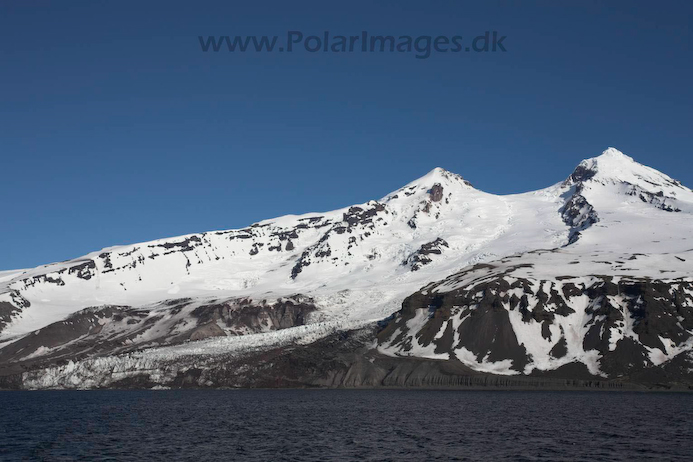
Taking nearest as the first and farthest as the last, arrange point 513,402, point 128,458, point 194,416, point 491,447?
point 128,458
point 491,447
point 194,416
point 513,402

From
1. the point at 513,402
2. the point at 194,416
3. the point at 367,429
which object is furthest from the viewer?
the point at 513,402

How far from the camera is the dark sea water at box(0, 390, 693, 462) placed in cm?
7362

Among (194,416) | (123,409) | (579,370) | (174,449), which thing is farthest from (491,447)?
(579,370)

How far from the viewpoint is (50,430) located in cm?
9912

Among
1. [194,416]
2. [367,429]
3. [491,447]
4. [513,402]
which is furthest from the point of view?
[513,402]

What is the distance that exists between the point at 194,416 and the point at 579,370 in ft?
377

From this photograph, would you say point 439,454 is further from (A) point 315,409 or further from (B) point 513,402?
(B) point 513,402

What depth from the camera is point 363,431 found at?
92.6m

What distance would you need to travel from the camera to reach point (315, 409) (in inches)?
5079

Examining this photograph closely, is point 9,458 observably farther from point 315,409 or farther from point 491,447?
point 315,409

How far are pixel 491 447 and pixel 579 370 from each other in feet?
418

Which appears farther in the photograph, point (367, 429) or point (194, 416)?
point (194, 416)

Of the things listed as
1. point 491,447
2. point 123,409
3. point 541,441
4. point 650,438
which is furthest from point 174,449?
point 123,409

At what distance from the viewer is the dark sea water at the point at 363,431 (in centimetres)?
7362
